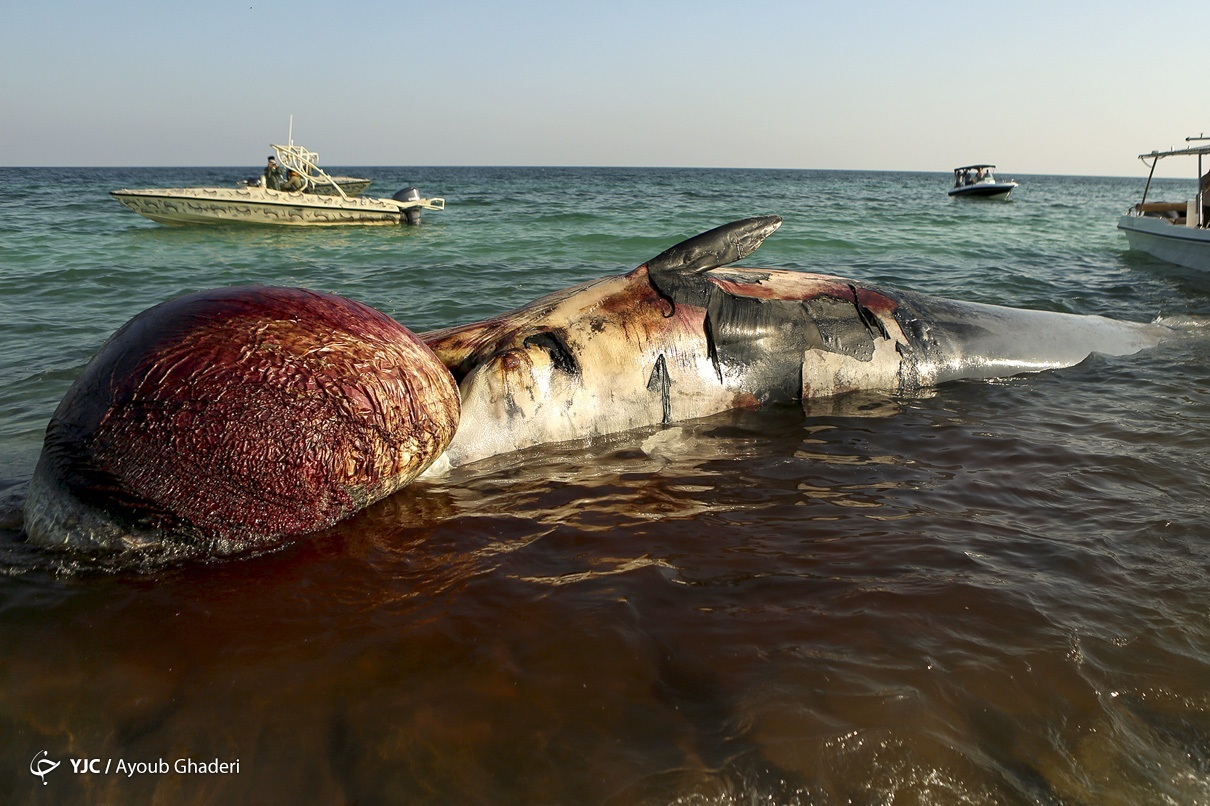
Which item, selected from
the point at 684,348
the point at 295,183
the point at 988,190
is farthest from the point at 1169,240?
the point at 988,190

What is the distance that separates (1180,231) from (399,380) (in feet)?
43.3

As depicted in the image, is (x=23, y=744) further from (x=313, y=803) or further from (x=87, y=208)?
(x=87, y=208)

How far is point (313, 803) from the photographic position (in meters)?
1.76

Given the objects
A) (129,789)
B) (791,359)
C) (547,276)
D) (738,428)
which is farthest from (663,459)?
(547,276)

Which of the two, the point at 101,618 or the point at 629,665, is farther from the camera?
the point at 101,618

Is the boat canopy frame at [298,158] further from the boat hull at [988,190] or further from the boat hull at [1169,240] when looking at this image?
the boat hull at [988,190]

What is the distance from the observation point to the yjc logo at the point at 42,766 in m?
1.88

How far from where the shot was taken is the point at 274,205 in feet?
58.1

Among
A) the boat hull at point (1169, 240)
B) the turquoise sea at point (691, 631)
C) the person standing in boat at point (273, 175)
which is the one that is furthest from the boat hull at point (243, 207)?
the boat hull at point (1169, 240)

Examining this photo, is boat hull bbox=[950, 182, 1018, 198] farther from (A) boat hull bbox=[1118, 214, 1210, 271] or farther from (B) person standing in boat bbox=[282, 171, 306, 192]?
(B) person standing in boat bbox=[282, 171, 306, 192]

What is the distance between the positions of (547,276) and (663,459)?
7.11 m

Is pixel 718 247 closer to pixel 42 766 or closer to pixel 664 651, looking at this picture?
pixel 664 651

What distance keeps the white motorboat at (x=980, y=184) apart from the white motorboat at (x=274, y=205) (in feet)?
106

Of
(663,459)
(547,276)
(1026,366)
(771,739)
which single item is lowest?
(771,739)
